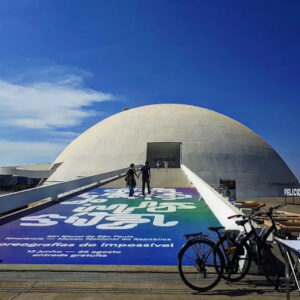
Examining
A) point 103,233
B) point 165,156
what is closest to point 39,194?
point 103,233

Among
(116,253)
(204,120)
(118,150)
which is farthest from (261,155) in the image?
(116,253)

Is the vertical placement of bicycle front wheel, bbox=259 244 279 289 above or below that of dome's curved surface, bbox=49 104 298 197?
below

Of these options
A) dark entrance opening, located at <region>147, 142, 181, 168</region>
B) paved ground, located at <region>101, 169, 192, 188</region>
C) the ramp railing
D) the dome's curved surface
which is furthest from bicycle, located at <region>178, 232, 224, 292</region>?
dark entrance opening, located at <region>147, 142, 181, 168</region>

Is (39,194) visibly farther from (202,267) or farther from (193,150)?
(193,150)

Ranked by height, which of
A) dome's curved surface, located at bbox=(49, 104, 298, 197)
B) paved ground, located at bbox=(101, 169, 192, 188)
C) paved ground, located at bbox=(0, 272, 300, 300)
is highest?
dome's curved surface, located at bbox=(49, 104, 298, 197)

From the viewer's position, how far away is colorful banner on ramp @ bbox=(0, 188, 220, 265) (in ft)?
18.3

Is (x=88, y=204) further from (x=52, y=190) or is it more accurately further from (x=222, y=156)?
(x=222, y=156)

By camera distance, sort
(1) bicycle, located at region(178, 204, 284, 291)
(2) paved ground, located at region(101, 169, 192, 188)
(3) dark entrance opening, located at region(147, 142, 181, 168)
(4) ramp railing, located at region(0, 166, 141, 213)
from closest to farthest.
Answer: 1. (1) bicycle, located at region(178, 204, 284, 291)
2. (4) ramp railing, located at region(0, 166, 141, 213)
3. (2) paved ground, located at region(101, 169, 192, 188)
4. (3) dark entrance opening, located at region(147, 142, 181, 168)

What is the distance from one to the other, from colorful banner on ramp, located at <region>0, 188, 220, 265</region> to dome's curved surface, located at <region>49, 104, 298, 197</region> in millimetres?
19175

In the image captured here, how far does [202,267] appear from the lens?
4691 millimetres

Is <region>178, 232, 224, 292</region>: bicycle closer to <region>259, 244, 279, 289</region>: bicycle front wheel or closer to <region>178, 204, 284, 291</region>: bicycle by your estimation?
<region>178, 204, 284, 291</region>: bicycle

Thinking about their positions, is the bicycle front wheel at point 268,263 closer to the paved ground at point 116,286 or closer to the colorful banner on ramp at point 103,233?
the paved ground at point 116,286

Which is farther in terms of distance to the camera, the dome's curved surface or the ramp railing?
the dome's curved surface

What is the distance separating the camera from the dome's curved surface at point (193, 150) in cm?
2992
